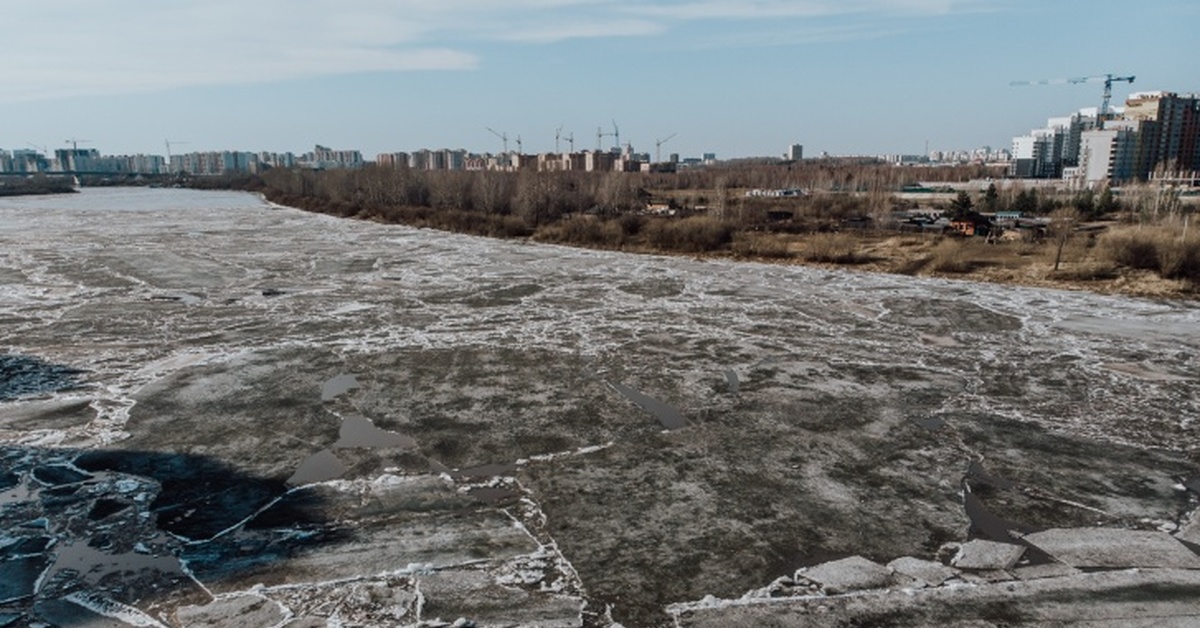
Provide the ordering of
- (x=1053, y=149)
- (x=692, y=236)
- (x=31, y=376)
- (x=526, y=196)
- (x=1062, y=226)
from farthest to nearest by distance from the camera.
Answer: (x=1053, y=149)
(x=526, y=196)
(x=692, y=236)
(x=1062, y=226)
(x=31, y=376)

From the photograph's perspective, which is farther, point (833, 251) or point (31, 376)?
A: point (833, 251)

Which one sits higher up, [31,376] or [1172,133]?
[1172,133]

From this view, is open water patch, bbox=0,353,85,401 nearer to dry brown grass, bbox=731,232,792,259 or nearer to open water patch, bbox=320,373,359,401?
open water patch, bbox=320,373,359,401

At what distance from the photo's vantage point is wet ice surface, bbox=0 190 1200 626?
5.48 meters

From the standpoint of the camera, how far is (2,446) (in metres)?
7.48

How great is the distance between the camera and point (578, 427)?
26.9ft

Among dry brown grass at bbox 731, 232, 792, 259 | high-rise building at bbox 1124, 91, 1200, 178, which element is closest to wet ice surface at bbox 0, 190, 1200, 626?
dry brown grass at bbox 731, 232, 792, 259

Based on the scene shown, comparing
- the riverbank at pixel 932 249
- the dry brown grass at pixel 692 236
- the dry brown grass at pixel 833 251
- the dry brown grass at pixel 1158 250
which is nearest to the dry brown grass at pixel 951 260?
the riverbank at pixel 932 249

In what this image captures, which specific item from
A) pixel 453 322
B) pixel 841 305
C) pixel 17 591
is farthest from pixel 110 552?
pixel 841 305

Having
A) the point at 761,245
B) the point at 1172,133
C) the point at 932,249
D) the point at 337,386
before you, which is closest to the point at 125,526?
the point at 337,386

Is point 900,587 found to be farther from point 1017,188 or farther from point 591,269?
point 1017,188

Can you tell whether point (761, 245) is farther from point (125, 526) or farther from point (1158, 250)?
point (125, 526)

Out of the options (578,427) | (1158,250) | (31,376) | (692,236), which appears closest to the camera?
(578,427)

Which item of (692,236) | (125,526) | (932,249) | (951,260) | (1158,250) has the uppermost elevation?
(1158,250)
